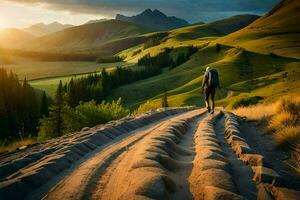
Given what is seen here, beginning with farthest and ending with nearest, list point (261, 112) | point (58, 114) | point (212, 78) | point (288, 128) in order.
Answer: point (58, 114) < point (212, 78) < point (261, 112) < point (288, 128)

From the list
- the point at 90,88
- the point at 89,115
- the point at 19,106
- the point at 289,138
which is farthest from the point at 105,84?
the point at 289,138

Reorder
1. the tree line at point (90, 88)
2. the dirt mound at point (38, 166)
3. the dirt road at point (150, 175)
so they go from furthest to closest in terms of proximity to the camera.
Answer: the tree line at point (90, 88)
the dirt mound at point (38, 166)
the dirt road at point (150, 175)

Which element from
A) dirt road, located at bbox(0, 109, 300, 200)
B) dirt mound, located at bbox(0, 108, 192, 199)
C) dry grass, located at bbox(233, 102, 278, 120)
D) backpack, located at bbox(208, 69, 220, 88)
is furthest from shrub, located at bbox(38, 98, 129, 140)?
dirt road, located at bbox(0, 109, 300, 200)

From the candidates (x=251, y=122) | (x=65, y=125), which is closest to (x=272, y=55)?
(x=65, y=125)

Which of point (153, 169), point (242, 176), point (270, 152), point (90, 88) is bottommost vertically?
point (90, 88)

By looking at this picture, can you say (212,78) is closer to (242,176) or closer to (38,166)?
(242,176)

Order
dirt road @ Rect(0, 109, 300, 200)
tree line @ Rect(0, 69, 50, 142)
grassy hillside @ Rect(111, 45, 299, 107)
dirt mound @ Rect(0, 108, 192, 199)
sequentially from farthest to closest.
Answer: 1. grassy hillside @ Rect(111, 45, 299, 107)
2. tree line @ Rect(0, 69, 50, 142)
3. dirt mound @ Rect(0, 108, 192, 199)
4. dirt road @ Rect(0, 109, 300, 200)

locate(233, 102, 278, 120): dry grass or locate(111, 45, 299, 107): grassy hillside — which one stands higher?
locate(233, 102, 278, 120): dry grass

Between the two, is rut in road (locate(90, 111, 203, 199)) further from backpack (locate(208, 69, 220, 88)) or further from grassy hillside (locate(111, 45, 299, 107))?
grassy hillside (locate(111, 45, 299, 107))

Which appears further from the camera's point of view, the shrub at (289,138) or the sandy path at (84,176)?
the shrub at (289,138)

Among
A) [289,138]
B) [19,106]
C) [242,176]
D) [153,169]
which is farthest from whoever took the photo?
[19,106]

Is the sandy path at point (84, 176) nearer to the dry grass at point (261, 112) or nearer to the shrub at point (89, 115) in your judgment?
the dry grass at point (261, 112)

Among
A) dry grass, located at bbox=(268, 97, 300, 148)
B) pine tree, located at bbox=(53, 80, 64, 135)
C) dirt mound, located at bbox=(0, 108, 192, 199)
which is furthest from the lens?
pine tree, located at bbox=(53, 80, 64, 135)

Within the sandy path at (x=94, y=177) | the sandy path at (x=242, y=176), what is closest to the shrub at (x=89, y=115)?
the sandy path at (x=94, y=177)
